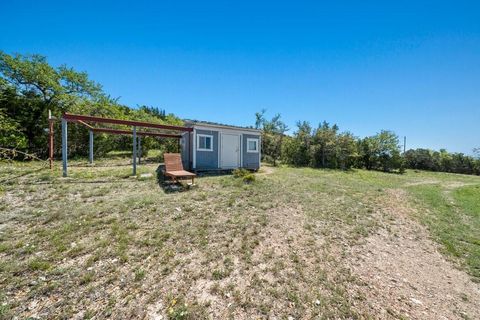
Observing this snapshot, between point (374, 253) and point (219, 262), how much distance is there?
3374 millimetres

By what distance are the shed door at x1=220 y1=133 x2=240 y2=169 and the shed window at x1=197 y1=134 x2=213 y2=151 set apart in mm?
778

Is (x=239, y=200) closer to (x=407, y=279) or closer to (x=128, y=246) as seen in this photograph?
(x=128, y=246)

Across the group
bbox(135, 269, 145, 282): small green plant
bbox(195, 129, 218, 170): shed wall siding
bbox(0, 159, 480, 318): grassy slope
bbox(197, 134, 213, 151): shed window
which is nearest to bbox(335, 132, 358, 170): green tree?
bbox(0, 159, 480, 318): grassy slope

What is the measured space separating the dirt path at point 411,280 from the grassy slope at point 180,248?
1.04 feet

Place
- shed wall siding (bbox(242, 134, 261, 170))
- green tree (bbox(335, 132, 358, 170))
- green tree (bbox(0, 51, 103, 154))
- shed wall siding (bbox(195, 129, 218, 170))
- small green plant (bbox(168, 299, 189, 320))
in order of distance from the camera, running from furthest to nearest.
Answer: green tree (bbox(335, 132, 358, 170)) < green tree (bbox(0, 51, 103, 154)) < shed wall siding (bbox(242, 134, 261, 170)) < shed wall siding (bbox(195, 129, 218, 170)) < small green plant (bbox(168, 299, 189, 320))

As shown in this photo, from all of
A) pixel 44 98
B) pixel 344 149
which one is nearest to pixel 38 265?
pixel 44 98

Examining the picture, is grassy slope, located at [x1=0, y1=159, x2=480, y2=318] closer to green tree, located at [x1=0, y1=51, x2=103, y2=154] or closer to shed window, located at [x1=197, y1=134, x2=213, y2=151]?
shed window, located at [x1=197, y1=134, x2=213, y2=151]

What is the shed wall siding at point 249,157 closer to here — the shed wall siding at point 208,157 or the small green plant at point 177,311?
the shed wall siding at point 208,157

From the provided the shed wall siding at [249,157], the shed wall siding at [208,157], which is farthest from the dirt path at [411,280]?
the shed wall siding at [249,157]

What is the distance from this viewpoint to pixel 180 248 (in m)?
3.92

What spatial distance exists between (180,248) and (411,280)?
4.20 meters

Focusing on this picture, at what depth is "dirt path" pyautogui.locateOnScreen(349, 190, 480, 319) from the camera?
9.80 ft

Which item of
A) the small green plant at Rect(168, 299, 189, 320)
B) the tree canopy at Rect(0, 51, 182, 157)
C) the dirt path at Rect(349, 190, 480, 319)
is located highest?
the tree canopy at Rect(0, 51, 182, 157)

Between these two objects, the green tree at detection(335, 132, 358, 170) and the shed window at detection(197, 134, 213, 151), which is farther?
the green tree at detection(335, 132, 358, 170)
